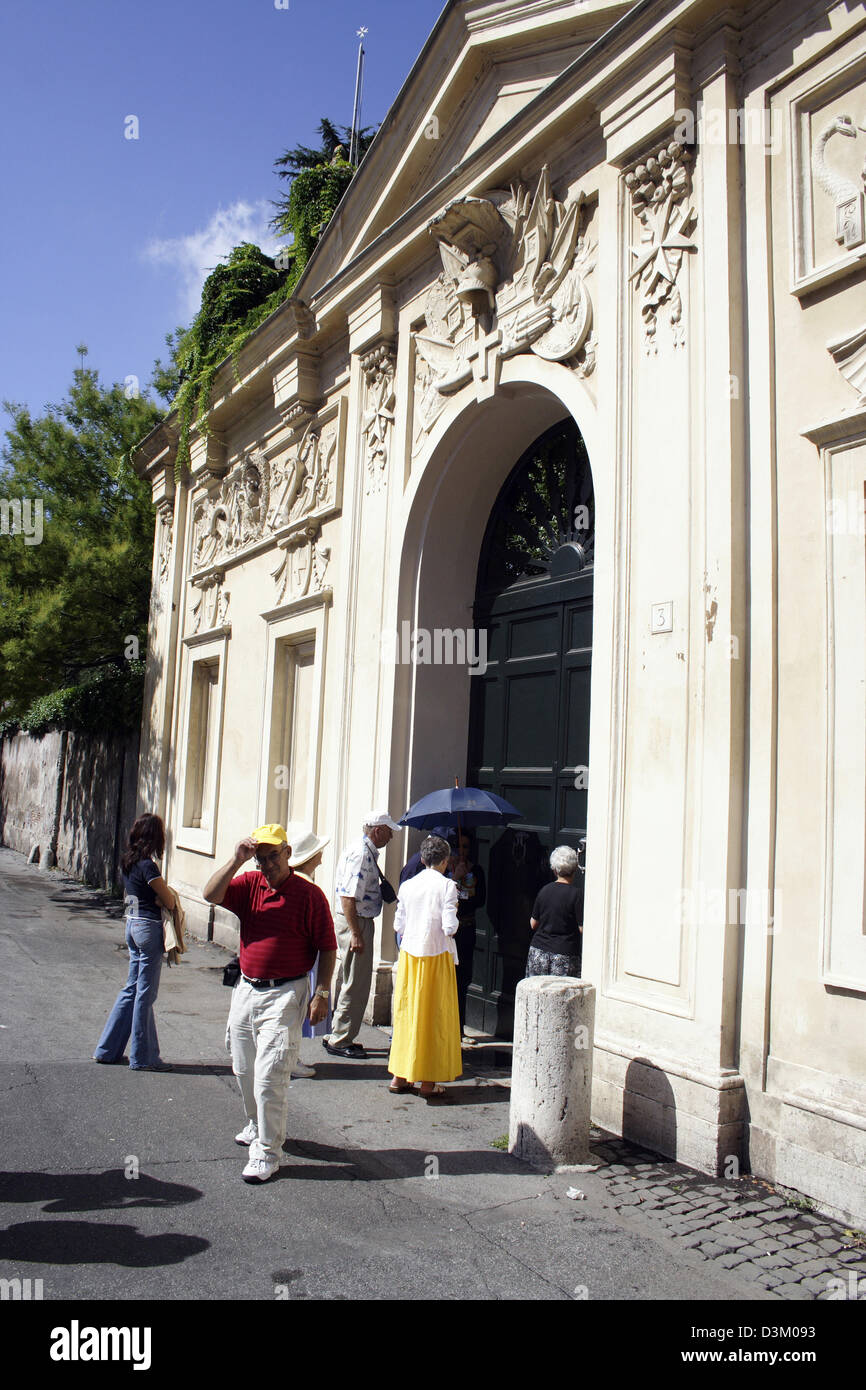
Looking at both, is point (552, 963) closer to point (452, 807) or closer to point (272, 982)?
point (452, 807)

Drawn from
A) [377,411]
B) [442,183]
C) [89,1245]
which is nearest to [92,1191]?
[89,1245]

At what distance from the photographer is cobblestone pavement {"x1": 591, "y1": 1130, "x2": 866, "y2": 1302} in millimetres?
3945

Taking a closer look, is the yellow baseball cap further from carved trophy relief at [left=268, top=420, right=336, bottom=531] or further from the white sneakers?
carved trophy relief at [left=268, top=420, right=336, bottom=531]

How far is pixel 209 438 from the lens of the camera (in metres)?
13.7

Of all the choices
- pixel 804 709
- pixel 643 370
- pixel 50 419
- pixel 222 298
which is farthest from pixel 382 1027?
pixel 50 419

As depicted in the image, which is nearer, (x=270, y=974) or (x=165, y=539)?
(x=270, y=974)

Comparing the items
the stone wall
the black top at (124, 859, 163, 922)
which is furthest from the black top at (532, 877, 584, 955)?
the stone wall

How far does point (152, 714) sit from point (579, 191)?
10818 mm

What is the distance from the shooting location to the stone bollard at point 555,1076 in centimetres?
511

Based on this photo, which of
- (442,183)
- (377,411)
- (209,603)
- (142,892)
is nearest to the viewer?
(142,892)

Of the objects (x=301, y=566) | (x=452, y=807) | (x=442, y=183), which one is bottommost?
(x=452, y=807)

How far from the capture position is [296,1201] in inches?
180

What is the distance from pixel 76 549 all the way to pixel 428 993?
11.6 meters
